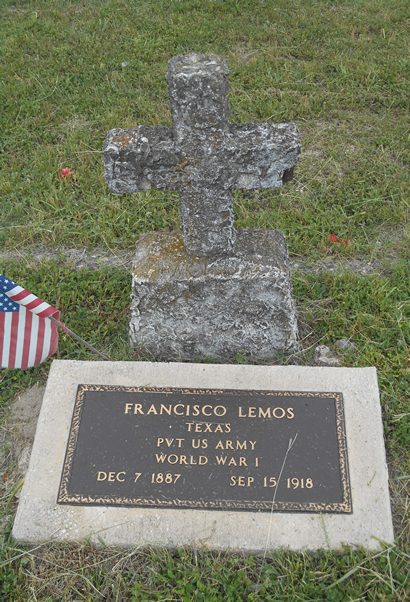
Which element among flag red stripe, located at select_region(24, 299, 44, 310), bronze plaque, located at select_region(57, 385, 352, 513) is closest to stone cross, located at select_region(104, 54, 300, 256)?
flag red stripe, located at select_region(24, 299, 44, 310)

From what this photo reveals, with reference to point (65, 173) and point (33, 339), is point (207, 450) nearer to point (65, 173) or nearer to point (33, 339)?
point (33, 339)

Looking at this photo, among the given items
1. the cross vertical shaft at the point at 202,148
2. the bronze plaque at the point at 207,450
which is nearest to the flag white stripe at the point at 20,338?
the bronze plaque at the point at 207,450

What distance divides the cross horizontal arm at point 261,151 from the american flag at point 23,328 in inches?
46.6

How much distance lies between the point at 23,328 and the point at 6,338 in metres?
0.10

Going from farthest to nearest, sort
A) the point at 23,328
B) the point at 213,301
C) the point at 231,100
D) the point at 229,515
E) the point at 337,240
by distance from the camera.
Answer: the point at 231,100, the point at 337,240, the point at 213,301, the point at 23,328, the point at 229,515

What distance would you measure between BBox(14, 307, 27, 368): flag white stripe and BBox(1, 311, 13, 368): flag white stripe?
0.15ft

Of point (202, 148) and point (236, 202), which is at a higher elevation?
point (202, 148)

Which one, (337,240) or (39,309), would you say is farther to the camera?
(337,240)

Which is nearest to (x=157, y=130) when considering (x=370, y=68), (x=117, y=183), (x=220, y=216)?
(x=117, y=183)

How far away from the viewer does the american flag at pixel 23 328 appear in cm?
326

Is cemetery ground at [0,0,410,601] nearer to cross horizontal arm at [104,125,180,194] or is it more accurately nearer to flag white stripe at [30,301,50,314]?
flag white stripe at [30,301,50,314]

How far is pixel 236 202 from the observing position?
486 cm

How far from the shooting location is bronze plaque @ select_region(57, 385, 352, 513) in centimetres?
297

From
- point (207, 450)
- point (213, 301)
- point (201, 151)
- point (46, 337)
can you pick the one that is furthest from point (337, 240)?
point (46, 337)
